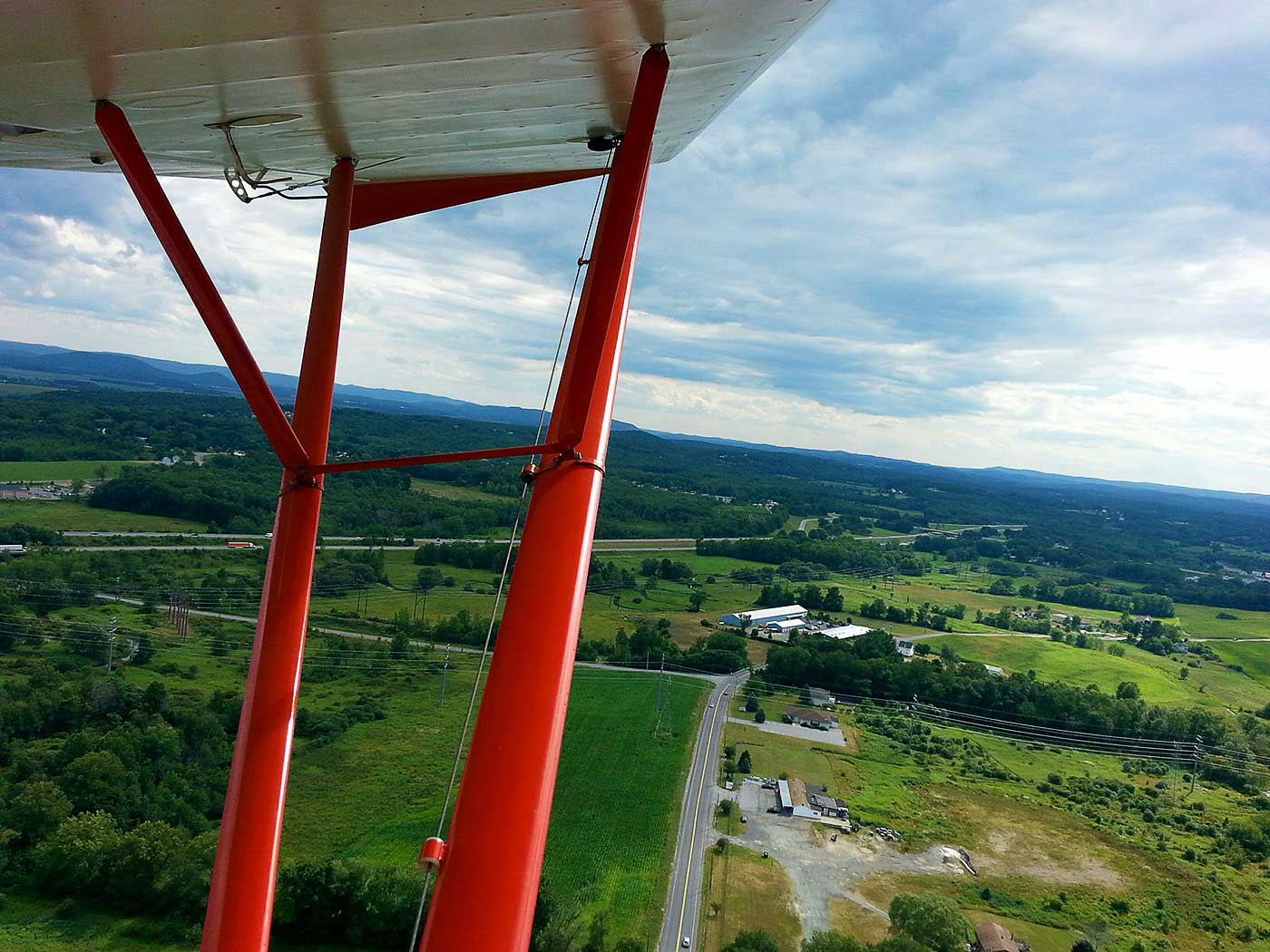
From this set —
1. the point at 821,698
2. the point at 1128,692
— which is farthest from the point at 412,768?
the point at 1128,692

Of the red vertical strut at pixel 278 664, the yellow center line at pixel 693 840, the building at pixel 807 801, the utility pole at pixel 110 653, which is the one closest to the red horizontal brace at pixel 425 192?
the red vertical strut at pixel 278 664

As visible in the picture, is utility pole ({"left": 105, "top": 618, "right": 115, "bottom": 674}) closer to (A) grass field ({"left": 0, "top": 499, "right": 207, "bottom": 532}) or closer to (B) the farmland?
(B) the farmland

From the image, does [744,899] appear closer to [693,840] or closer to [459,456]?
[693,840]

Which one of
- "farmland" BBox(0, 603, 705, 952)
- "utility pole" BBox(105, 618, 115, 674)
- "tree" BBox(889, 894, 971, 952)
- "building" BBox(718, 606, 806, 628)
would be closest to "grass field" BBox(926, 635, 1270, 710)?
"building" BBox(718, 606, 806, 628)

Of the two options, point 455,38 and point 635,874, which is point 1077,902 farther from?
point 455,38

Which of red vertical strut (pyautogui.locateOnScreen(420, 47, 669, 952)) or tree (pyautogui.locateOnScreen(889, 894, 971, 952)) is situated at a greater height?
red vertical strut (pyautogui.locateOnScreen(420, 47, 669, 952))

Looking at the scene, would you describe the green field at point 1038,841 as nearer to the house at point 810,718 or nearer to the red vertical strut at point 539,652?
the house at point 810,718
